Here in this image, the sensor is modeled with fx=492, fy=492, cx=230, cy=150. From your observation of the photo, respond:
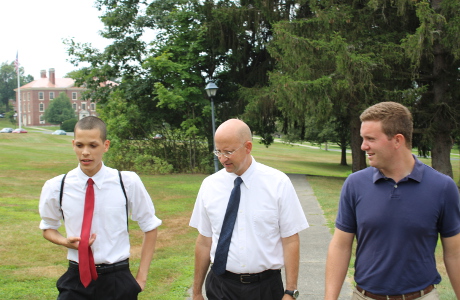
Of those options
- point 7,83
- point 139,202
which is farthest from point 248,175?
point 7,83

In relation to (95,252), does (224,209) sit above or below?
above

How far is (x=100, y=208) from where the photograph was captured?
325 cm

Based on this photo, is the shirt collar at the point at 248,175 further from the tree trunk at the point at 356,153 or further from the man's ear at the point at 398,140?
the tree trunk at the point at 356,153

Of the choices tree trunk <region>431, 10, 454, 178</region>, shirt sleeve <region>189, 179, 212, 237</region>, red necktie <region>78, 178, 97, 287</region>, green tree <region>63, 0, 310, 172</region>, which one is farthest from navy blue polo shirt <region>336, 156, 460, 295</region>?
green tree <region>63, 0, 310, 172</region>

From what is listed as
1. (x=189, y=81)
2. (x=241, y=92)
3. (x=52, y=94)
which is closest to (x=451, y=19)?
(x=241, y=92)

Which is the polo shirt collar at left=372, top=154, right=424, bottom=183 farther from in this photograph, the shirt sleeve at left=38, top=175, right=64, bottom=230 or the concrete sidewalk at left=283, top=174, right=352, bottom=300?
the concrete sidewalk at left=283, top=174, right=352, bottom=300

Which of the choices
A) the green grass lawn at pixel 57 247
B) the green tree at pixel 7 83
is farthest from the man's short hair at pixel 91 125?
the green tree at pixel 7 83

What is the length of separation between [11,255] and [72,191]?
5.59 meters

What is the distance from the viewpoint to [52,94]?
371 feet

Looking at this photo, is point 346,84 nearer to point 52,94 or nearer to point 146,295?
point 146,295

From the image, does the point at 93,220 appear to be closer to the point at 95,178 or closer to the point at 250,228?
the point at 95,178

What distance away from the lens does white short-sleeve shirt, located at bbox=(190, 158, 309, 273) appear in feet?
10.5

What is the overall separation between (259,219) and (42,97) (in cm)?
11783

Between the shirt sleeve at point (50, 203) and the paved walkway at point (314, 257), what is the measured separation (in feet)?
11.5
